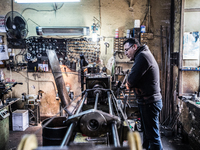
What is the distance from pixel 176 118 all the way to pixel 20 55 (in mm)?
4101

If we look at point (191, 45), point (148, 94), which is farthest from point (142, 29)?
point (148, 94)

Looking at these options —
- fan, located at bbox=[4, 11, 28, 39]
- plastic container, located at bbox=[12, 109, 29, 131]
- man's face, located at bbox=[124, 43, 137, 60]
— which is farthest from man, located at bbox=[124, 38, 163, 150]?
fan, located at bbox=[4, 11, 28, 39]

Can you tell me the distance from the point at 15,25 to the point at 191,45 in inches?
159

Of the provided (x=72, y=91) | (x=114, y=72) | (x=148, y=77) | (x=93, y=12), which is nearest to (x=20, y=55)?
(x=72, y=91)

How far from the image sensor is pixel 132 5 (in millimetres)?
4074

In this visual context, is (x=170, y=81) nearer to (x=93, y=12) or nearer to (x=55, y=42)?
(x=93, y=12)

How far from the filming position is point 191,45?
337 centimetres

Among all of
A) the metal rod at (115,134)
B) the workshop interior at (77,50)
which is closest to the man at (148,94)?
the metal rod at (115,134)

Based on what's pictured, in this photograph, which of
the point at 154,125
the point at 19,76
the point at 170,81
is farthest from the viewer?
the point at 19,76

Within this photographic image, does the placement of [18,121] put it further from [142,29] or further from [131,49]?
[142,29]

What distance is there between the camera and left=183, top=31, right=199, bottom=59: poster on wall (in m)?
3.35

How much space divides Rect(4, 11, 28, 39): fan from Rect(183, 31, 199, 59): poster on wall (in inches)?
149

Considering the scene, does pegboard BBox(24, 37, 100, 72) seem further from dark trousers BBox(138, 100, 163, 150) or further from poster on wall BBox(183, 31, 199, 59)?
dark trousers BBox(138, 100, 163, 150)

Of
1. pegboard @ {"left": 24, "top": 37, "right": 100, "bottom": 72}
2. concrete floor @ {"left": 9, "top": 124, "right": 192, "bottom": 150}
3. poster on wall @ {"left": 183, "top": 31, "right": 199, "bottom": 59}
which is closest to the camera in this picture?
concrete floor @ {"left": 9, "top": 124, "right": 192, "bottom": 150}
